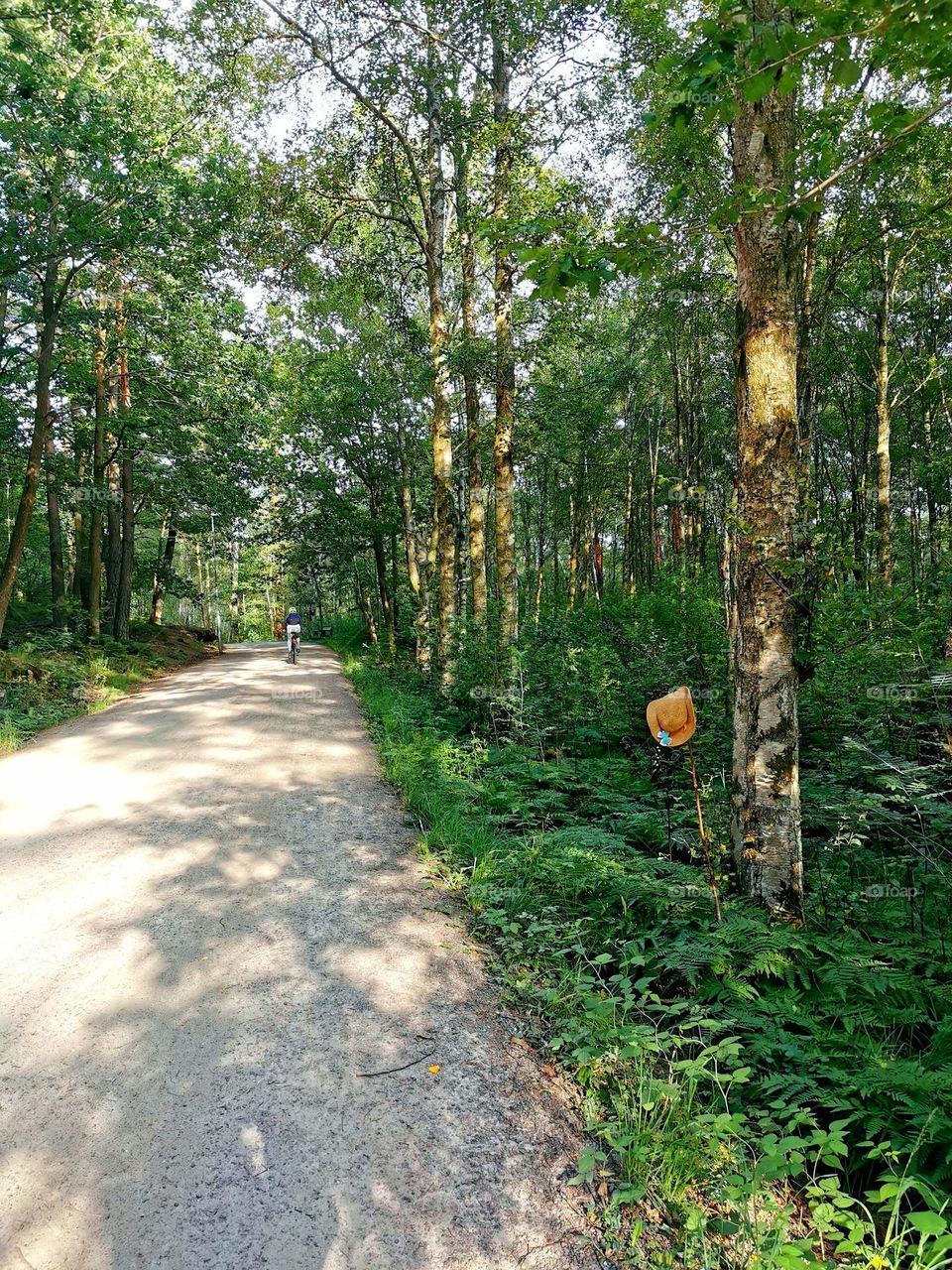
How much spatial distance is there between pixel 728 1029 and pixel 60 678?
12462 millimetres

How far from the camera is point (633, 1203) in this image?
2.27m

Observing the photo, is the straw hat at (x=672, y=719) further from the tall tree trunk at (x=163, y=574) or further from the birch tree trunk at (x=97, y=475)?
the tall tree trunk at (x=163, y=574)

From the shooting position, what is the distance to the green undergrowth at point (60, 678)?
9.52 meters

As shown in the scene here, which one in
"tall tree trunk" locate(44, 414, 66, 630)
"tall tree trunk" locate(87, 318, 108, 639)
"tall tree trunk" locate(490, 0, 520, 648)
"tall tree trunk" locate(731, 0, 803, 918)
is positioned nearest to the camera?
"tall tree trunk" locate(731, 0, 803, 918)

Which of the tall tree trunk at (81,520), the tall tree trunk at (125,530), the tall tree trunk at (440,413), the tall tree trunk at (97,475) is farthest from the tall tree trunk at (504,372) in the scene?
the tall tree trunk at (81,520)

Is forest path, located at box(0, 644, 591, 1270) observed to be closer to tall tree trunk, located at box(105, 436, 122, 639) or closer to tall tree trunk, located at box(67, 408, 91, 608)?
tall tree trunk, located at box(67, 408, 91, 608)

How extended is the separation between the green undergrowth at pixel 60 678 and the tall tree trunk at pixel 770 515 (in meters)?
8.87

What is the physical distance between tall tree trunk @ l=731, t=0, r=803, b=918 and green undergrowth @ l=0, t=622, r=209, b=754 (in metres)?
8.87

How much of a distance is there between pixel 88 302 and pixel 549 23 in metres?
12.8

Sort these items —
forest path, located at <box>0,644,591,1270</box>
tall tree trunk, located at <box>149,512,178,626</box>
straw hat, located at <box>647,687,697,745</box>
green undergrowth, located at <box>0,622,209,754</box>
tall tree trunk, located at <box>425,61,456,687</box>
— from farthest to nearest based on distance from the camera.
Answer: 1. tall tree trunk, located at <box>149,512,178,626</box>
2. tall tree trunk, located at <box>425,61,456,687</box>
3. green undergrowth, located at <box>0,622,209,754</box>
4. straw hat, located at <box>647,687,697,745</box>
5. forest path, located at <box>0,644,591,1270</box>

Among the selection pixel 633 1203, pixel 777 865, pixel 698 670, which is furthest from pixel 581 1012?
pixel 698 670

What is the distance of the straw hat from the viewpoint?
3570 millimetres

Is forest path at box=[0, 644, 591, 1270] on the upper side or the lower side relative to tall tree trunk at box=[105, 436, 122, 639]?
lower

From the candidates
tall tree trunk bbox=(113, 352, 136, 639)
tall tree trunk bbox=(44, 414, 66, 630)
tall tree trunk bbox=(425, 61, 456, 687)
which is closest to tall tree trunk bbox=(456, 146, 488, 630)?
tall tree trunk bbox=(425, 61, 456, 687)
